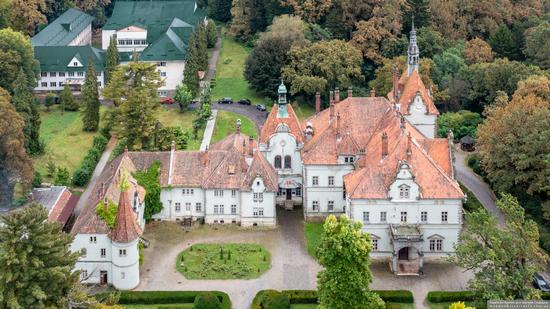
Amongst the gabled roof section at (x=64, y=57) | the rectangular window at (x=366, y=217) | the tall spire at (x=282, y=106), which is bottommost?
the rectangular window at (x=366, y=217)

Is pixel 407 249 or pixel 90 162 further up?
pixel 90 162

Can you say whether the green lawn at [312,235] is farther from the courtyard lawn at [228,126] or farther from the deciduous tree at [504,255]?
the courtyard lawn at [228,126]

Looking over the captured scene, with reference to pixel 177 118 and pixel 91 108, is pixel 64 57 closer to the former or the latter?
pixel 91 108

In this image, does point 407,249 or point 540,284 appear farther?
point 407,249

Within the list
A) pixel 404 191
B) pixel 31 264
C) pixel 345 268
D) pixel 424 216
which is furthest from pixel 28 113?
pixel 345 268

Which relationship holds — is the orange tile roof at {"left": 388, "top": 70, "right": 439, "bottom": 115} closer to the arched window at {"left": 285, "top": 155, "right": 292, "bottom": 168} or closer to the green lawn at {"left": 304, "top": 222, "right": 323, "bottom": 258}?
the arched window at {"left": 285, "top": 155, "right": 292, "bottom": 168}

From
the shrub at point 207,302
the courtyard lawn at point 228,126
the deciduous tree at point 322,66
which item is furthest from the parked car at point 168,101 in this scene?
the shrub at point 207,302
